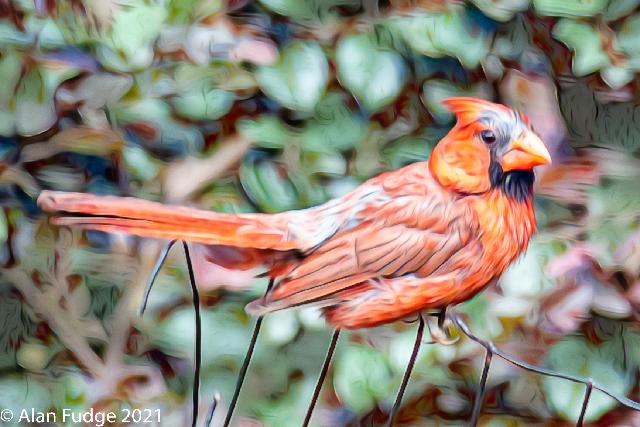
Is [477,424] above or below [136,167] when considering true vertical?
below

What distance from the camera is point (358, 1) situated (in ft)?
3.01

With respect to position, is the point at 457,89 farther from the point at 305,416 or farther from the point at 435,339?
the point at 305,416

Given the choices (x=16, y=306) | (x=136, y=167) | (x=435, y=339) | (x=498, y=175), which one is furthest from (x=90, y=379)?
(x=498, y=175)

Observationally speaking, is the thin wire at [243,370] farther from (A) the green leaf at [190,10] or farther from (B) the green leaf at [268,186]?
(A) the green leaf at [190,10]

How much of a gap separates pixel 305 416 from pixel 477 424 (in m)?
0.20

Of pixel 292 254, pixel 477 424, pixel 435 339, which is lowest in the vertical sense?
pixel 477 424

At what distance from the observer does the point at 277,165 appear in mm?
912

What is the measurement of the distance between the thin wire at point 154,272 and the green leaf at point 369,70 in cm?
26

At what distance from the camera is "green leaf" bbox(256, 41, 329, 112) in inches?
35.5

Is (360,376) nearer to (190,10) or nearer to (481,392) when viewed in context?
(481,392)

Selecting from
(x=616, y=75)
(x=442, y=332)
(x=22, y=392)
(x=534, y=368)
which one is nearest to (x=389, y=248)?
(x=442, y=332)

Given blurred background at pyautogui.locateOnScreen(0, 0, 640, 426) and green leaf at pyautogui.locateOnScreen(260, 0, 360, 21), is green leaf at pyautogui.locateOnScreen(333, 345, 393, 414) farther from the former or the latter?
green leaf at pyautogui.locateOnScreen(260, 0, 360, 21)

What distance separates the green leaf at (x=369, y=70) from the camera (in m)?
0.90

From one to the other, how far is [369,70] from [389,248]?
202mm
